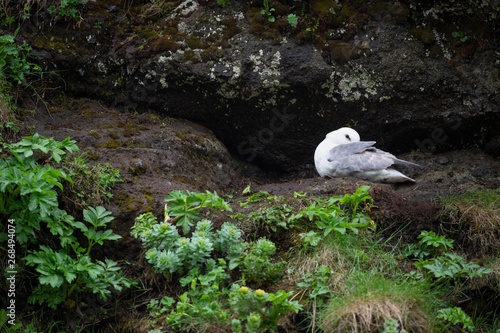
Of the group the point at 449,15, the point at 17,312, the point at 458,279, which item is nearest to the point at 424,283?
the point at 458,279

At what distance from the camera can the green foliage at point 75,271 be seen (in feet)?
8.84

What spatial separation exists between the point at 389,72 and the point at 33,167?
3.43 metres

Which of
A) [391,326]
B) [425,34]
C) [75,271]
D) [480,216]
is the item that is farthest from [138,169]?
[425,34]

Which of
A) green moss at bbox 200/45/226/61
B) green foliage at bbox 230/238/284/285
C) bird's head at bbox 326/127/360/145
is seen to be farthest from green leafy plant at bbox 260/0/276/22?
green foliage at bbox 230/238/284/285

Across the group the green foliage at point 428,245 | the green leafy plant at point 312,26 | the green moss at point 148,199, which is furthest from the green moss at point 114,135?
the green foliage at point 428,245

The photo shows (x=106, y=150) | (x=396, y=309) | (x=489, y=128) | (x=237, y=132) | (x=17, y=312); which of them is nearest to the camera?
(x=396, y=309)

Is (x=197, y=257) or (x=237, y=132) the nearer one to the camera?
(x=197, y=257)

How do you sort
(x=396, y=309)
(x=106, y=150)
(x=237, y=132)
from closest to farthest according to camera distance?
1. (x=396, y=309)
2. (x=106, y=150)
3. (x=237, y=132)

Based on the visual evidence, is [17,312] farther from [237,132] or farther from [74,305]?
[237,132]

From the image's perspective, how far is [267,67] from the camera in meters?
4.55

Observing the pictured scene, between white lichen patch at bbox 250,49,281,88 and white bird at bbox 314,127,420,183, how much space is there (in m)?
0.91

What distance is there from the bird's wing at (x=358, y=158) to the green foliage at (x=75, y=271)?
219cm

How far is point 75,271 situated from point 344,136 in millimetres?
2801

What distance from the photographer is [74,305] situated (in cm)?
288
